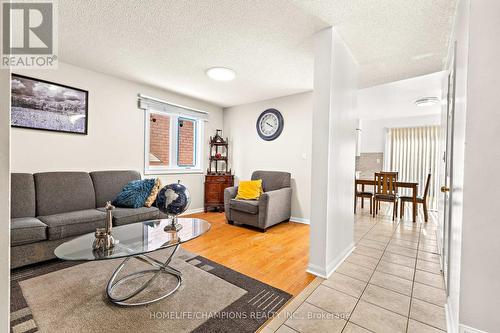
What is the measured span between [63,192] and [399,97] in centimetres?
583

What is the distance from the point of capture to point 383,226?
12.4 ft

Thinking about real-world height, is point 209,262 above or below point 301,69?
below

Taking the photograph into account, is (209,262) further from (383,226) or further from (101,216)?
(383,226)

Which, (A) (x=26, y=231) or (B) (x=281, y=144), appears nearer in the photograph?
(A) (x=26, y=231)

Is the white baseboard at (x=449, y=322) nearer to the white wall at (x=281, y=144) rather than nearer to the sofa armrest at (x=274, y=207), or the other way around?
the sofa armrest at (x=274, y=207)

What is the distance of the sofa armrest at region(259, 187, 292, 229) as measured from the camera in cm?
336

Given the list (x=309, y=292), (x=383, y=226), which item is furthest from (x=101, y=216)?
(x=383, y=226)

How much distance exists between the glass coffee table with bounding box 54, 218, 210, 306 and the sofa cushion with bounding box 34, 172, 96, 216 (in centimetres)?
117

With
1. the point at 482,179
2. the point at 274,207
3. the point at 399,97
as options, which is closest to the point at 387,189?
the point at 399,97

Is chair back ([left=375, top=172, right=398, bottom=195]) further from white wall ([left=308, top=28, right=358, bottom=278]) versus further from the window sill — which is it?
the window sill

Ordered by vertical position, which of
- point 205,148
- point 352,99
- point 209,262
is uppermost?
point 352,99

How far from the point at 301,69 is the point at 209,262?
268cm

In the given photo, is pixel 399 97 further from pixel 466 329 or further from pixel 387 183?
pixel 466 329

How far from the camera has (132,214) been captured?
107 inches
